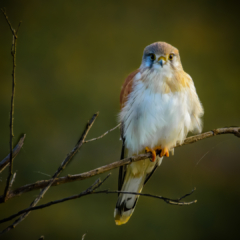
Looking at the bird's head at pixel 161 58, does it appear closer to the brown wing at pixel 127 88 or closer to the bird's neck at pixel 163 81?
the bird's neck at pixel 163 81

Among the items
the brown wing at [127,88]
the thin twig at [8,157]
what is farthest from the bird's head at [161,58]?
the thin twig at [8,157]

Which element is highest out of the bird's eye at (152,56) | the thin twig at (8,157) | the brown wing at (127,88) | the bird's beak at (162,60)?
the bird's eye at (152,56)

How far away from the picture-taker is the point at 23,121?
2.12 metres

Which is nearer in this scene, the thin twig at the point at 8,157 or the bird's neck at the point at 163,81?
the thin twig at the point at 8,157

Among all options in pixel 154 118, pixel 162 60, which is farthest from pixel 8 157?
pixel 162 60

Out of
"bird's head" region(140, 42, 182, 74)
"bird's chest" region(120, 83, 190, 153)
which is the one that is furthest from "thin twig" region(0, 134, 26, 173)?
"bird's head" region(140, 42, 182, 74)

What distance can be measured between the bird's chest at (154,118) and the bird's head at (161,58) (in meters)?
0.14

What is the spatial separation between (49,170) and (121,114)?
2.44ft

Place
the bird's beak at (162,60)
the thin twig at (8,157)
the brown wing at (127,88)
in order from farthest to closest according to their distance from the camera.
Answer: the brown wing at (127,88) < the bird's beak at (162,60) < the thin twig at (8,157)

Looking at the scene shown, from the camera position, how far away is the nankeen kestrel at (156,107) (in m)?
1.42

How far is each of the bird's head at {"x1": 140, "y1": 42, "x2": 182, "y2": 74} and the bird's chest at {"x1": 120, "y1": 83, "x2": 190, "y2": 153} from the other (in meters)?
0.14

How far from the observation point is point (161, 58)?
4.57ft

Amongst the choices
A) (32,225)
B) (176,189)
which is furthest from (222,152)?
(32,225)

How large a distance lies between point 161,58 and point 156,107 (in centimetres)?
27
